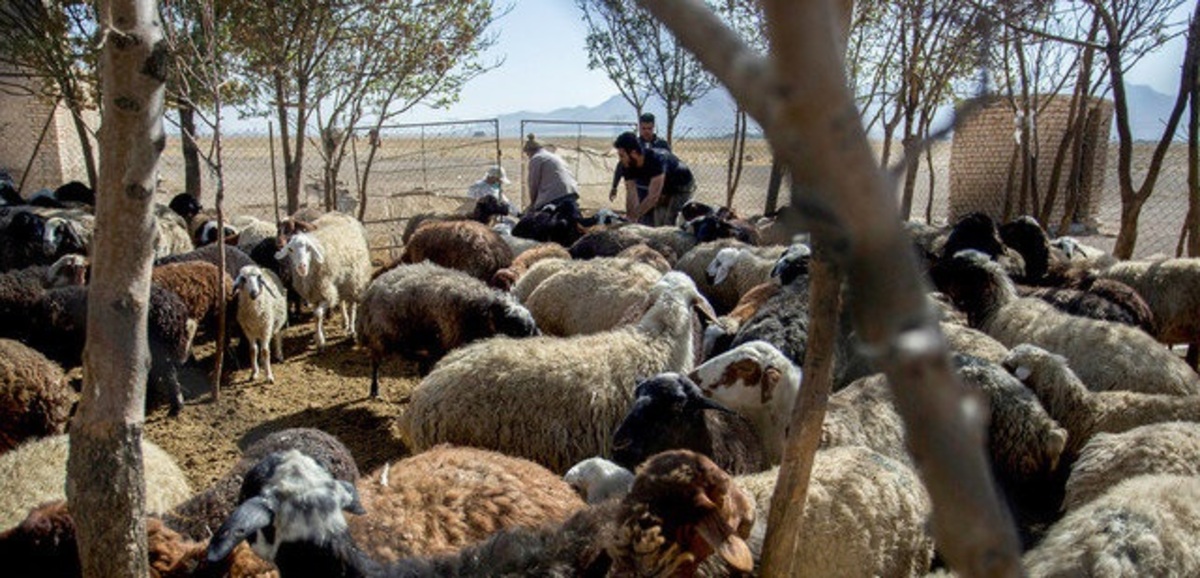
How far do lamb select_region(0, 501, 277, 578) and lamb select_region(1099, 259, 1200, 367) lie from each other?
7343mm

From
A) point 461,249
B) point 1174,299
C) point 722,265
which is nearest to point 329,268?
point 461,249

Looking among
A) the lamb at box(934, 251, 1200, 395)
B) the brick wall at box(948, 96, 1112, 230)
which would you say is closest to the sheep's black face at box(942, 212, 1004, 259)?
the lamb at box(934, 251, 1200, 395)

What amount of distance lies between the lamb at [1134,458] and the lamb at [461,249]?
6.79 metres

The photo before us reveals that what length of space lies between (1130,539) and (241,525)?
2.78 meters

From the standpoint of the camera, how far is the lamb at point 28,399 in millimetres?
5047

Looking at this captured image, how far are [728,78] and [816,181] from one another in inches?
3.4

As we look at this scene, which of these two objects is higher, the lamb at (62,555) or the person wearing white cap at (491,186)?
the person wearing white cap at (491,186)

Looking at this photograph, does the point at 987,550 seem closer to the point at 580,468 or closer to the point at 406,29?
the point at 580,468

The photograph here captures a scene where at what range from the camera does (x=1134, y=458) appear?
3754 mm

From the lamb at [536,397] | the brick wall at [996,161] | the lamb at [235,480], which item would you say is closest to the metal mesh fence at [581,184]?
the brick wall at [996,161]

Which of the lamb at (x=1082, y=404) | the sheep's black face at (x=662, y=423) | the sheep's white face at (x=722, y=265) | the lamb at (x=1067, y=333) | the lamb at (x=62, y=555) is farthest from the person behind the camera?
the sheep's white face at (x=722, y=265)

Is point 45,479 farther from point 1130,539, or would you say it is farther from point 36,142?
point 36,142

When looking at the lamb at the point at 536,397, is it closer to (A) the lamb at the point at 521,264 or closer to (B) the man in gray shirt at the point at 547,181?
(A) the lamb at the point at 521,264

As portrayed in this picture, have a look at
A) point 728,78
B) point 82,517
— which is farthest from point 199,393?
point 728,78
